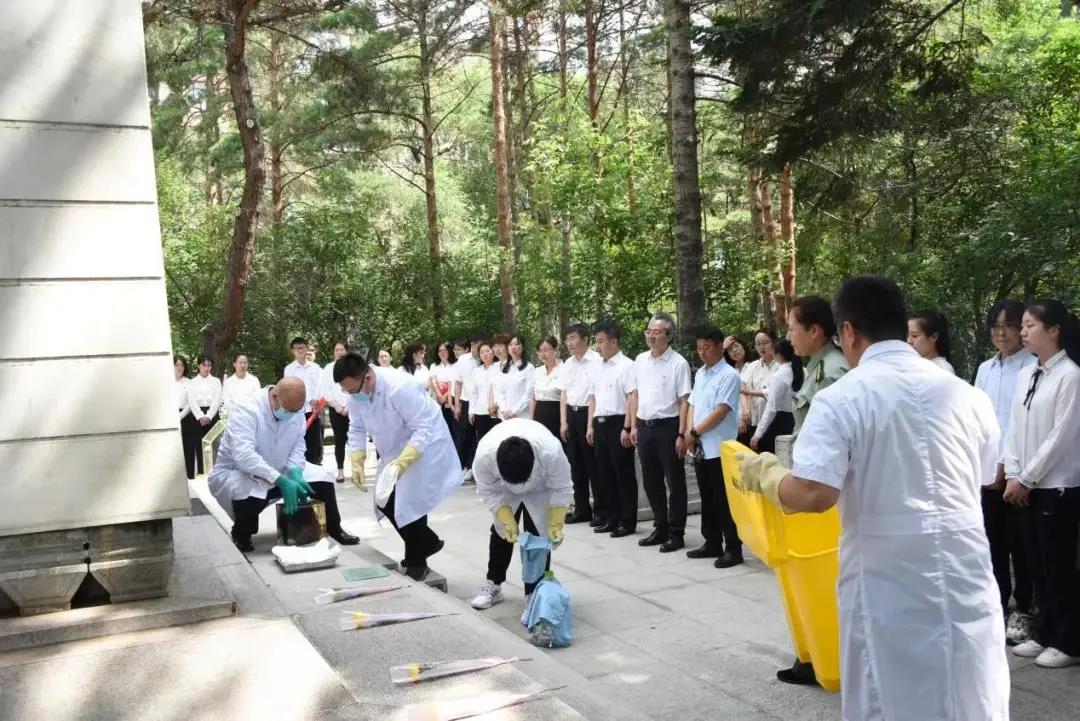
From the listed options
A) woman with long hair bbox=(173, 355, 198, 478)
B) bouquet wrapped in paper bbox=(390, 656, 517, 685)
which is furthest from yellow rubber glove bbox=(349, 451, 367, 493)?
woman with long hair bbox=(173, 355, 198, 478)

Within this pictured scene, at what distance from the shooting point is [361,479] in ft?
23.5

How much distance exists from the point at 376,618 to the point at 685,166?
24.9 ft

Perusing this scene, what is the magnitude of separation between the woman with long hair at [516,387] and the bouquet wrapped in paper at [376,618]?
5774 millimetres

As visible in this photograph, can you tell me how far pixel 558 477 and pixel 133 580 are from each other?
2456 mm

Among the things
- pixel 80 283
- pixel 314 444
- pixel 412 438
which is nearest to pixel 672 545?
pixel 412 438

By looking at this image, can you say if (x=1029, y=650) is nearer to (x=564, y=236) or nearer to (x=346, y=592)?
(x=346, y=592)

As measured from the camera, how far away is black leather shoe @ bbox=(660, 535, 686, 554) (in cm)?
786

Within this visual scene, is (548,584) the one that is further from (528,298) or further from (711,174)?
(711,174)

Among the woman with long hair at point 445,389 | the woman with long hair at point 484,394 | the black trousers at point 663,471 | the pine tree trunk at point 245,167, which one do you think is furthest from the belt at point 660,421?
the pine tree trunk at point 245,167

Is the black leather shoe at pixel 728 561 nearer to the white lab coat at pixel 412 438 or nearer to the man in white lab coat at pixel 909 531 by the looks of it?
the white lab coat at pixel 412 438

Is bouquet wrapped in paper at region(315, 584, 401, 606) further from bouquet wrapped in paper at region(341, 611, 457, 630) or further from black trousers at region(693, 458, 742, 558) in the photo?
black trousers at region(693, 458, 742, 558)

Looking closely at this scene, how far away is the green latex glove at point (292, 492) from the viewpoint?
6.93 meters

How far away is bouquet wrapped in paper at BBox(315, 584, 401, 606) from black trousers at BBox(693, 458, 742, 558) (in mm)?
2750

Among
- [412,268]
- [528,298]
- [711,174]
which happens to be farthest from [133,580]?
[711,174]
